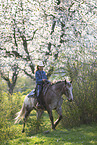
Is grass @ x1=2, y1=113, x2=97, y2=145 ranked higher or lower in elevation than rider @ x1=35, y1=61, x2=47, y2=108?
lower

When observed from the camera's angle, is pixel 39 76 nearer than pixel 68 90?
No

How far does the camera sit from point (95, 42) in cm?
1697

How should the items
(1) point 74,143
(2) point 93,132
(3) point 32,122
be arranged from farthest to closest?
1. (3) point 32,122
2. (2) point 93,132
3. (1) point 74,143

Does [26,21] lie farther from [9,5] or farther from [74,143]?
[74,143]

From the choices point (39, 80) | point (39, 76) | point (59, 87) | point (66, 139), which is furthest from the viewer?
point (39, 76)

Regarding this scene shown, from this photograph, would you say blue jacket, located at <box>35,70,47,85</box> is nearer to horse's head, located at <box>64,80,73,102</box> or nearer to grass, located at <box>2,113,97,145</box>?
horse's head, located at <box>64,80,73,102</box>

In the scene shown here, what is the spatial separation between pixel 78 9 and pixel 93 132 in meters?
11.4

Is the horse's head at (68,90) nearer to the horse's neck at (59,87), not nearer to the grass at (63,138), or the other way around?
the horse's neck at (59,87)

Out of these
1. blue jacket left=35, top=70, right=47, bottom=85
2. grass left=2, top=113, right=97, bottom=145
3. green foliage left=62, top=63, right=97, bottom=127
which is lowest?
grass left=2, top=113, right=97, bottom=145

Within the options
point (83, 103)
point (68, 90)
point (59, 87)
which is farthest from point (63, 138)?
point (83, 103)

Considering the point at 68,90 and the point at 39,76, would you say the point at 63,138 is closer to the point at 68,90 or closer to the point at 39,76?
the point at 68,90

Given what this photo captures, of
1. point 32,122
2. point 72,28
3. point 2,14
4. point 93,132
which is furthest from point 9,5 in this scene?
point 93,132

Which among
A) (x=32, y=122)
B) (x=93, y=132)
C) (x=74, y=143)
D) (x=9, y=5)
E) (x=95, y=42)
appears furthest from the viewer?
(x=9, y=5)

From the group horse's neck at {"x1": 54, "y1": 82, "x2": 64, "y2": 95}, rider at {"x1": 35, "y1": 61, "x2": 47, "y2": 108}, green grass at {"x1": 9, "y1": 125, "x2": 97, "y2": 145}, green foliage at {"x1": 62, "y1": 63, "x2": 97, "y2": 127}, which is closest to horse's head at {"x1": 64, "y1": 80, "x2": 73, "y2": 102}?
horse's neck at {"x1": 54, "y1": 82, "x2": 64, "y2": 95}
